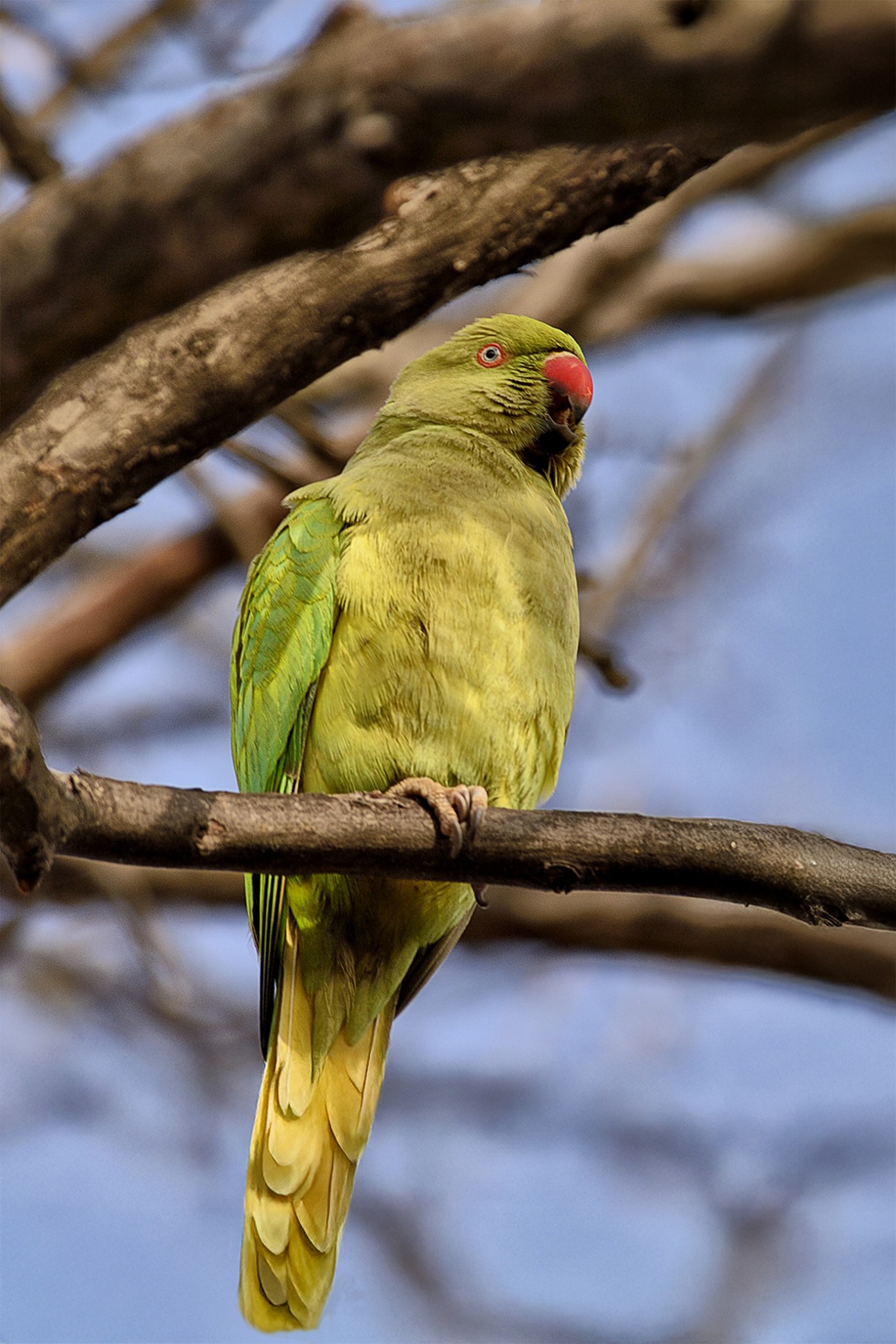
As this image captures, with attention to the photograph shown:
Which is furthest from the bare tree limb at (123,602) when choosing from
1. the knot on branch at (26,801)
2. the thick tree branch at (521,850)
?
the knot on branch at (26,801)

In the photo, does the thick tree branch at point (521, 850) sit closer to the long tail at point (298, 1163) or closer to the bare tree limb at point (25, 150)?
the long tail at point (298, 1163)

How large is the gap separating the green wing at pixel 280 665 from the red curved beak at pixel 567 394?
2.86 ft

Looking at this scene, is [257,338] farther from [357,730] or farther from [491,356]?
[491,356]

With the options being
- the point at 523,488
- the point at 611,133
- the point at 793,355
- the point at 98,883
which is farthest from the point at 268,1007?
the point at 793,355

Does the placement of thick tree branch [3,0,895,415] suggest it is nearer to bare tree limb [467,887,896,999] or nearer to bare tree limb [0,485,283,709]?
bare tree limb [467,887,896,999]

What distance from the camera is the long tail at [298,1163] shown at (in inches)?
123

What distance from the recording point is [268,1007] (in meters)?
3.29

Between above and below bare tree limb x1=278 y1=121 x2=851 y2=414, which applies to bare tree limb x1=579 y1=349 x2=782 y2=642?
below

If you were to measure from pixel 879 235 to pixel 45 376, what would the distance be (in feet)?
20.8

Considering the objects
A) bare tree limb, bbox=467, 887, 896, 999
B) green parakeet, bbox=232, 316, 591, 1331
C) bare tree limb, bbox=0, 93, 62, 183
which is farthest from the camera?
bare tree limb, bbox=467, 887, 896, 999

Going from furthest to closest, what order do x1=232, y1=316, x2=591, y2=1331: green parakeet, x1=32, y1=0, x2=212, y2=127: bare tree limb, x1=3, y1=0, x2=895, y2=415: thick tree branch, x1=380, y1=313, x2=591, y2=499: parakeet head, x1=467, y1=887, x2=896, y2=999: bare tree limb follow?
x1=32, y1=0, x2=212, y2=127: bare tree limb → x1=467, y1=887, x2=896, y2=999: bare tree limb → x1=380, y1=313, x2=591, y2=499: parakeet head → x1=232, y1=316, x2=591, y2=1331: green parakeet → x1=3, y1=0, x2=895, y2=415: thick tree branch

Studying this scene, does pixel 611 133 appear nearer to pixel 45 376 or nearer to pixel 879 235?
pixel 45 376

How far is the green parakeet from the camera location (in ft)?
10.1

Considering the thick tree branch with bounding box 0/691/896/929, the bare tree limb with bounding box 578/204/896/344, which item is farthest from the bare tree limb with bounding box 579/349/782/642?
the thick tree branch with bounding box 0/691/896/929
